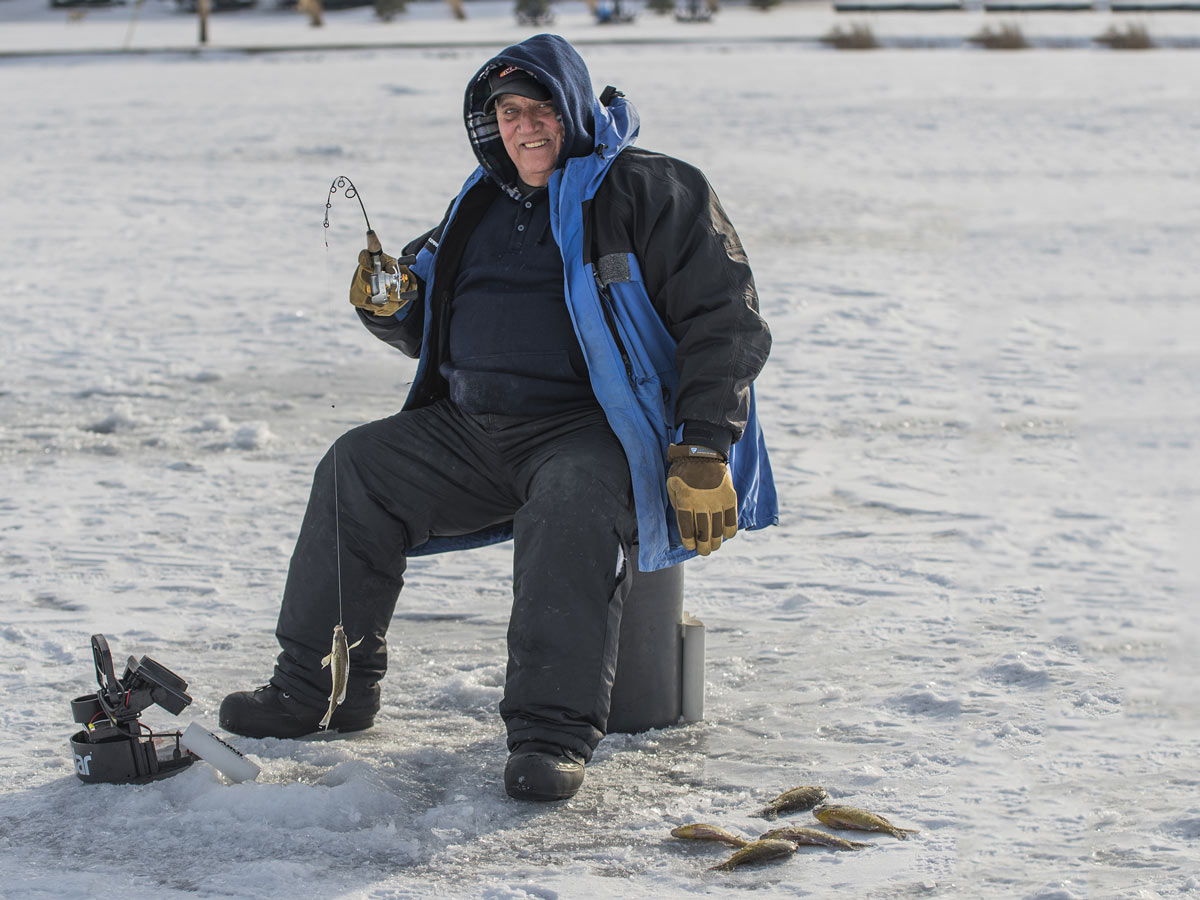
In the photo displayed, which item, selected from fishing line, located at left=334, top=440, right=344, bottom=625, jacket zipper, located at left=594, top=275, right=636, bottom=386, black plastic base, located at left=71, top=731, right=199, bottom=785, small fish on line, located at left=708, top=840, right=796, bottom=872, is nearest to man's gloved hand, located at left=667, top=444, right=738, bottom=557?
jacket zipper, located at left=594, top=275, right=636, bottom=386

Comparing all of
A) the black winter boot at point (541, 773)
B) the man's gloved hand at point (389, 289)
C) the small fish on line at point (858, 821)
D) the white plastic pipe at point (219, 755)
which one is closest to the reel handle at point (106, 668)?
the white plastic pipe at point (219, 755)

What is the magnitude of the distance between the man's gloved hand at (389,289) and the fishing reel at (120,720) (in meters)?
0.92

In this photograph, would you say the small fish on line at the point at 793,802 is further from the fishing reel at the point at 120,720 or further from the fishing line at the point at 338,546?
the fishing reel at the point at 120,720

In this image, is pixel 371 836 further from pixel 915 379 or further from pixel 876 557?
pixel 915 379

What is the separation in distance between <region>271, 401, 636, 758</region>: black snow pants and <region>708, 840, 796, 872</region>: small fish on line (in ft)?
1.45

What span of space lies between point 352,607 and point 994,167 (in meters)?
9.66

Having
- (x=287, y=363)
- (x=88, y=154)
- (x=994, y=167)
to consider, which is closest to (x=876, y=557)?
(x=287, y=363)

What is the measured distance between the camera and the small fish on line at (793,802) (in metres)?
2.90

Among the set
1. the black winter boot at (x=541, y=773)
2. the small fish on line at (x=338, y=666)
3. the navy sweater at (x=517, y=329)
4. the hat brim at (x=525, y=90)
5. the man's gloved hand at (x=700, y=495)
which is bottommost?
the black winter boot at (x=541, y=773)

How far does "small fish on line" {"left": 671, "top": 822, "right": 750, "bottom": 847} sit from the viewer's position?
109 inches

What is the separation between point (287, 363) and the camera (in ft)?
21.7

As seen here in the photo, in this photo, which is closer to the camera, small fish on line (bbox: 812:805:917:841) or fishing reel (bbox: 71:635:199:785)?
small fish on line (bbox: 812:805:917:841)

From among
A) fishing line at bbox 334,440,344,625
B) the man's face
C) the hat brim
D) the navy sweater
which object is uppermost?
the hat brim

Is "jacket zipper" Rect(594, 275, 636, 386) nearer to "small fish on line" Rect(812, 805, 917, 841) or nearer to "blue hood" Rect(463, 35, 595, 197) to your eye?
"blue hood" Rect(463, 35, 595, 197)
